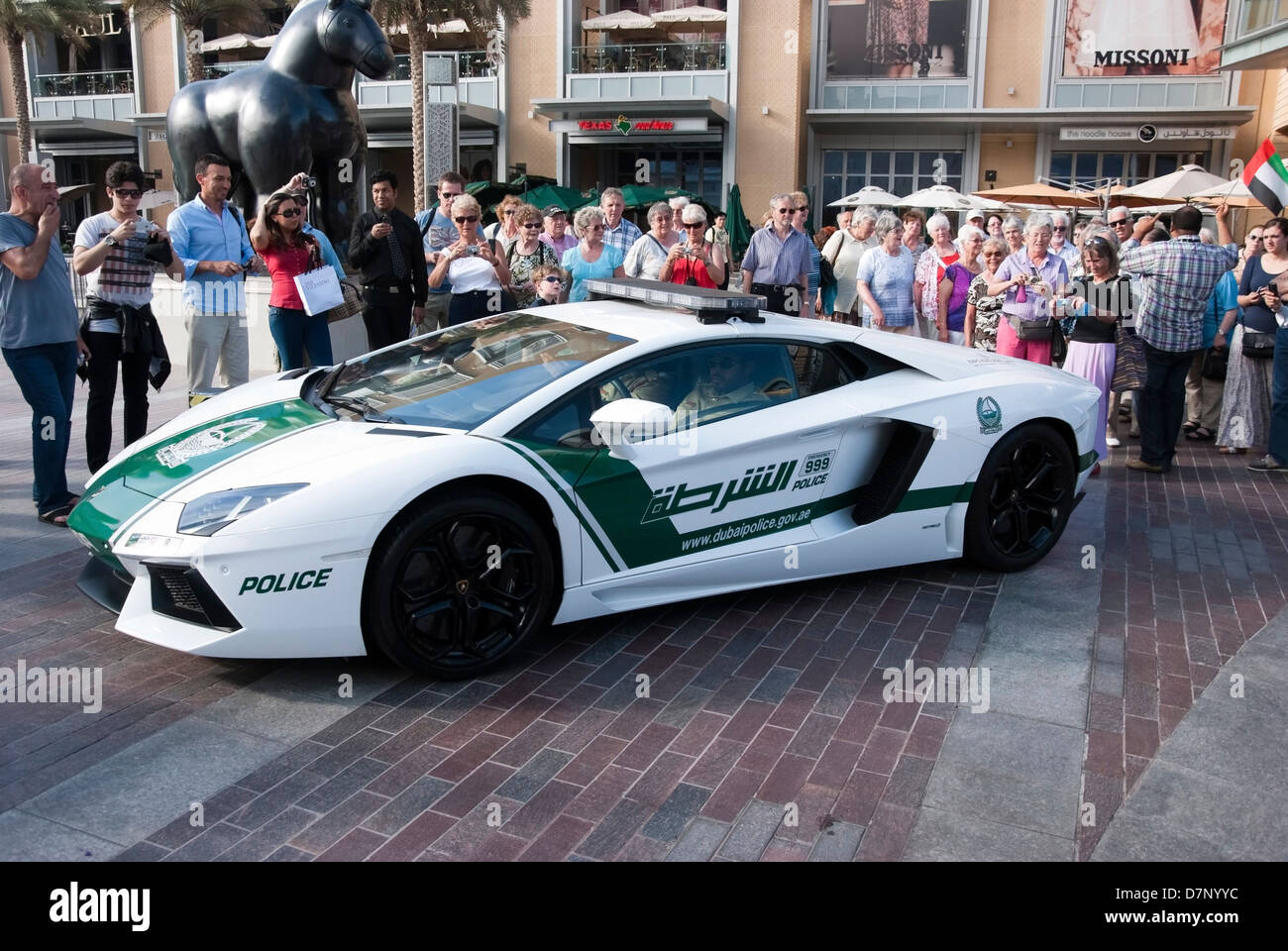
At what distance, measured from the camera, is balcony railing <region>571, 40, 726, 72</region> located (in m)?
30.9

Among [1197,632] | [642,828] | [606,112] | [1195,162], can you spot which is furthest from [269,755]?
[1195,162]

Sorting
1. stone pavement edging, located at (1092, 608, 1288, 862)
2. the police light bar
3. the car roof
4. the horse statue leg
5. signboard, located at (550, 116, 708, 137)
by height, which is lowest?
stone pavement edging, located at (1092, 608, 1288, 862)

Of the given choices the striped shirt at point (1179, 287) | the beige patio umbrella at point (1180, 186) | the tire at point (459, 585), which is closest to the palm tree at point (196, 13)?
the beige patio umbrella at point (1180, 186)

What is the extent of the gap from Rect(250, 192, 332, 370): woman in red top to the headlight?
3.60m

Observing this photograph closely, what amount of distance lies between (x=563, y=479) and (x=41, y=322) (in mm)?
3336

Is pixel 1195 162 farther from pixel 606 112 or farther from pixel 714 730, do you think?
pixel 714 730

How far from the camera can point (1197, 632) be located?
478cm

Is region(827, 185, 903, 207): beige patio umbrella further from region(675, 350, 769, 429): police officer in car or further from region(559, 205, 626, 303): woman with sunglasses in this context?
Answer: region(675, 350, 769, 429): police officer in car

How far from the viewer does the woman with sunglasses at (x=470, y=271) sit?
7.85 m

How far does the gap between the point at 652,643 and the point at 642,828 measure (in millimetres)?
1376

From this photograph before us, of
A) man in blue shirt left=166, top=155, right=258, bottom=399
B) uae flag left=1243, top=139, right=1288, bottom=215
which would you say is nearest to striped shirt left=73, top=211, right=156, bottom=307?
man in blue shirt left=166, top=155, right=258, bottom=399

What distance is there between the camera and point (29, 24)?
31922 millimetres

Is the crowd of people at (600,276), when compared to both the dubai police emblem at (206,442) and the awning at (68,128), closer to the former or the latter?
the dubai police emblem at (206,442)

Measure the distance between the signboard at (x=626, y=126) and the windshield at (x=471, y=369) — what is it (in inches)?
1041
